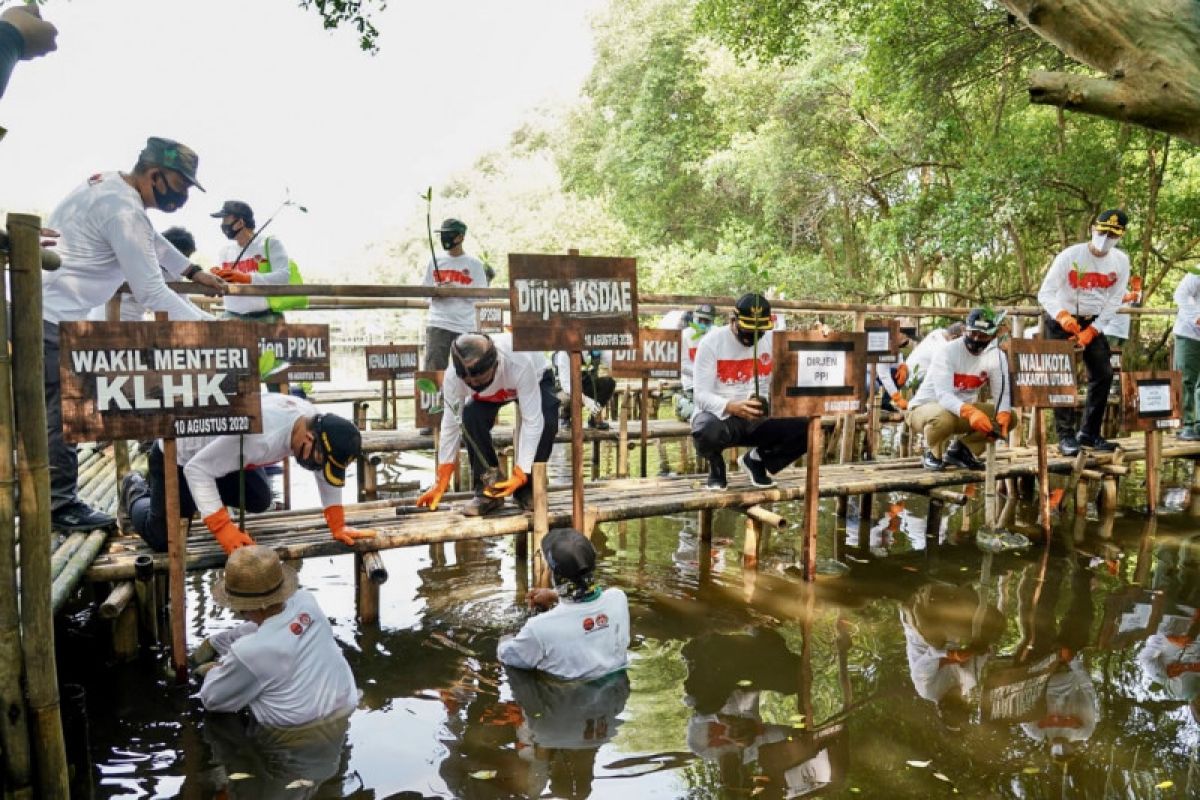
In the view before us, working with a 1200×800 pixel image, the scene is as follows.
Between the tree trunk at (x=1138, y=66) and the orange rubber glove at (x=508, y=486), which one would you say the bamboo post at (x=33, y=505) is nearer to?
the orange rubber glove at (x=508, y=486)

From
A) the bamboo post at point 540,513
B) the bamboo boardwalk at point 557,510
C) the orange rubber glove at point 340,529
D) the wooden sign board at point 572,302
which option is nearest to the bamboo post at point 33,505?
the bamboo boardwalk at point 557,510

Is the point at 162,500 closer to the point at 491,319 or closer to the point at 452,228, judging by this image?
the point at 452,228

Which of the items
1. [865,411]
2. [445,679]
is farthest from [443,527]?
[865,411]

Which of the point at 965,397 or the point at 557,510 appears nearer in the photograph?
the point at 557,510

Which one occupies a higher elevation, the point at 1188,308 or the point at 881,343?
the point at 1188,308

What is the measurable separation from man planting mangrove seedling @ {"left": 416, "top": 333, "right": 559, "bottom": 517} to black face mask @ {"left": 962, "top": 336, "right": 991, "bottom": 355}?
12.2 ft

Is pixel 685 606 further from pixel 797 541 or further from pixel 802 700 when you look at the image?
pixel 797 541

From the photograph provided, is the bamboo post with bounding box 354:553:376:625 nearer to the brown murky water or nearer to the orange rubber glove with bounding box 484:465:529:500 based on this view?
the brown murky water

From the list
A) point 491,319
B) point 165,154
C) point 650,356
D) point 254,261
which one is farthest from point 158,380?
point 491,319

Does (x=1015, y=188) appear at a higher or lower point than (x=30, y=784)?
higher

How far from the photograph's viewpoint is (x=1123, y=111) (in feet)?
7.14

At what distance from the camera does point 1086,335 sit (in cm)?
808

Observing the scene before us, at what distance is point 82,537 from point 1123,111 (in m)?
4.91

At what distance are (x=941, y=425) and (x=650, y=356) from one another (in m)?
2.97
